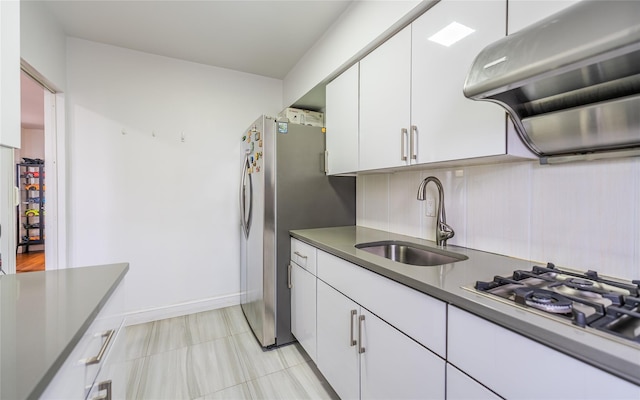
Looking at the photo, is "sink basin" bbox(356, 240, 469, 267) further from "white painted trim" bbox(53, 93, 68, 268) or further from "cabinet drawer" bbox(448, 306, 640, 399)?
"white painted trim" bbox(53, 93, 68, 268)

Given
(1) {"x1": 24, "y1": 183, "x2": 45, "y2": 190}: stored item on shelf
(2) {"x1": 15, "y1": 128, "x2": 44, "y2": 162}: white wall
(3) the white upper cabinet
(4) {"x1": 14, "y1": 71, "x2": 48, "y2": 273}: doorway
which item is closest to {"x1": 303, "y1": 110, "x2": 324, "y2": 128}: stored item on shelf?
(3) the white upper cabinet

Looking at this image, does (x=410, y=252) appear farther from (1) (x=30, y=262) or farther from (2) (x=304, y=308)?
(1) (x=30, y=262)

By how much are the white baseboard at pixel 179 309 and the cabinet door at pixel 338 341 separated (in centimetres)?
158

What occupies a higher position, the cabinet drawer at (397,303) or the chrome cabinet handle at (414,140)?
the chrome cabinet handle at (414,140)

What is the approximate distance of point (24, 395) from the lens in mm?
436

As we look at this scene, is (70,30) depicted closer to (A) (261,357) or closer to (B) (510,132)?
(A) (261,357)

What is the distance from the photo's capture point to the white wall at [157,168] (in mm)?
2361

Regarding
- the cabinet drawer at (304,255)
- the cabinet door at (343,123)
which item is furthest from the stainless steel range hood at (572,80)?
the cabinet drawer at (304,255)

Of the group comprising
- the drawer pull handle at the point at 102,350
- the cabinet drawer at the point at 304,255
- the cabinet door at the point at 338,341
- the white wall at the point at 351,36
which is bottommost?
the cabinet door at the point at 338,341

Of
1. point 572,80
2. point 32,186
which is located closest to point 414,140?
point 572,80

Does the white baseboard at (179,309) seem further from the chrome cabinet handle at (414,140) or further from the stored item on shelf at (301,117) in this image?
the chrome cabinet handle at (414,140)

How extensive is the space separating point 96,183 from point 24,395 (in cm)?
253

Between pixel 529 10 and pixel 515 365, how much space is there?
3.61 feet

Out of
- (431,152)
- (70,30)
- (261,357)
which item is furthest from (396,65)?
(70,30)
